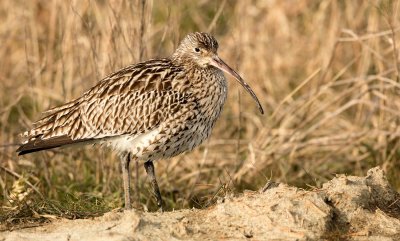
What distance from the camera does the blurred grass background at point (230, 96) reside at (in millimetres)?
8836

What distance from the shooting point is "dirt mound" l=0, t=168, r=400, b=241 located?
6020 millimetres

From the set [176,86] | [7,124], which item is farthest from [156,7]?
[176,86]

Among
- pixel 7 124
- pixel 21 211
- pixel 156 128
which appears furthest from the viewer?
pixel 7 124

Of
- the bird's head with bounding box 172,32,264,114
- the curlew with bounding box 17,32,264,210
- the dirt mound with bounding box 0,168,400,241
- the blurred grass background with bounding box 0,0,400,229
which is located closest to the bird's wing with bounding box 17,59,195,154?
the curlew with bounding box 17,32,264,210

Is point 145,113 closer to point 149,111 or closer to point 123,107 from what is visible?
point 149,111

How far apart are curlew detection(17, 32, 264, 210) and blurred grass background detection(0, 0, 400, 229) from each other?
49 cm

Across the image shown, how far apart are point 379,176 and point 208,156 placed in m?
3.74

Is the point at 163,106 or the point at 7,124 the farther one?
the point at 7,124

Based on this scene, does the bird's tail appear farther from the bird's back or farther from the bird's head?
the bird's head

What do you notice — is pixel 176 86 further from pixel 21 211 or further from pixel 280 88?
pixel 280 88

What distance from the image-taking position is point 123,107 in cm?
786

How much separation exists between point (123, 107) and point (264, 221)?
2220mm

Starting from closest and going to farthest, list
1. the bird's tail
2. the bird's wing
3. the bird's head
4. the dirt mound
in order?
the dirt mound → the bird's wing → the bird's tail → the bird's head

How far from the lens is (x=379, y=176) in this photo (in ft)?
22.3
